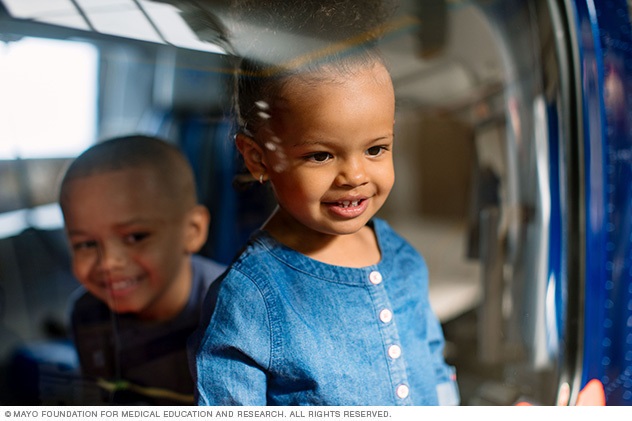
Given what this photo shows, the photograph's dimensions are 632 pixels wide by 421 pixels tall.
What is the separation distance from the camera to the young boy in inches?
30.5

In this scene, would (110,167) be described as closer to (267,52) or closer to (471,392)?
(267,52)

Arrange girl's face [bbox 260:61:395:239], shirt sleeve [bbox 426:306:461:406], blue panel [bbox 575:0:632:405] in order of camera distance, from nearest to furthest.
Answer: girl's face [bbox 260:61:395:239], shirt sleeve [bbox 426:306:461:406], blue panel [bbox 575:0:632:405]

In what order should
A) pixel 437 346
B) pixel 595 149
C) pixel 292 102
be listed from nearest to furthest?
pixel 292 102, pixel 437 346, pixel 595 149

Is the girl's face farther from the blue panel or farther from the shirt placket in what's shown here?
the blue panel

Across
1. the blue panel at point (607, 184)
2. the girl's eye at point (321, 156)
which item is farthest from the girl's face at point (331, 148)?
the blue panel at point (607, 184)

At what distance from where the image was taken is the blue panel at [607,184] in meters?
1.05

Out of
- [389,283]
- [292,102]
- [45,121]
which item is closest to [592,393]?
[389,283]

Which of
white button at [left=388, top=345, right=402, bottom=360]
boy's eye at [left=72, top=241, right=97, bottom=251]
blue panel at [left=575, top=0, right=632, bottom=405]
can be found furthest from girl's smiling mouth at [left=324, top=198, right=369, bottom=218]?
blue panel at [left=575, top=0, right=632, bottom=405]

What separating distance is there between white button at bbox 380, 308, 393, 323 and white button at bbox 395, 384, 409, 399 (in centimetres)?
10

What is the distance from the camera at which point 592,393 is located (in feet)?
3.55

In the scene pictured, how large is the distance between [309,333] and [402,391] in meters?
0.18

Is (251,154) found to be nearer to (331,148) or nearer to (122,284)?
(331,148)

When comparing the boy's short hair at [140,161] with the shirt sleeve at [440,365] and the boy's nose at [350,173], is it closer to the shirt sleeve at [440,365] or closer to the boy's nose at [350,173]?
the boy's nose at [350,173]

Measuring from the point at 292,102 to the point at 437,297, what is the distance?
1.35 ft
